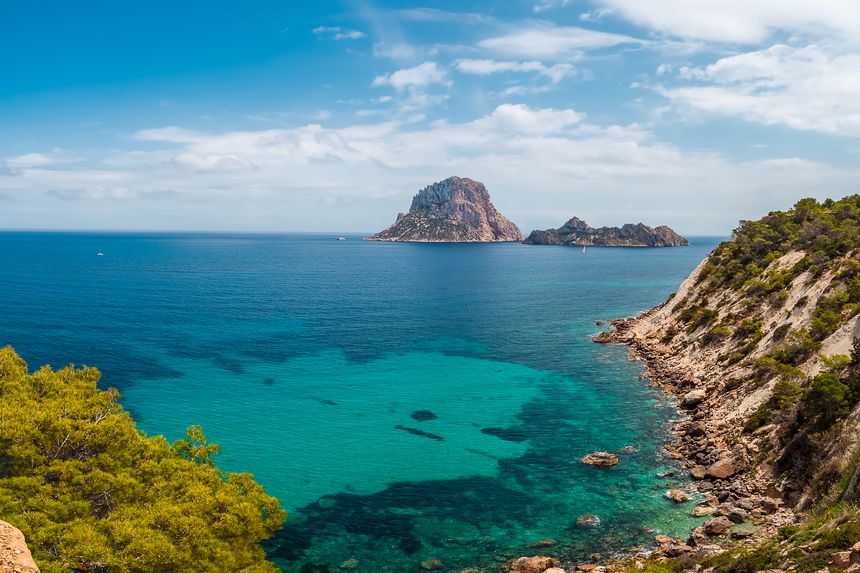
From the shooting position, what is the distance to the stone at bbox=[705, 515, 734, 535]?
1415 inches

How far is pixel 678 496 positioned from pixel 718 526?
19.0 feet

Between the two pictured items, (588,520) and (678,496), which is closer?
(588,520)

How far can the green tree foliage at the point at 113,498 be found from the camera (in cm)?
2434

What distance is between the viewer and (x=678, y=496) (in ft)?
138

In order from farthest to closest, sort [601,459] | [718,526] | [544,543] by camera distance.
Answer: [601,459]
[544,543]
[718,526]

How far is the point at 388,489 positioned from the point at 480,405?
23.5 metres

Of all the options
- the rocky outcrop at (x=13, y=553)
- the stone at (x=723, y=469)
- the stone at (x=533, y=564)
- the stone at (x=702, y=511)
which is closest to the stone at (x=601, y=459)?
the stone at (x=723, y=469)

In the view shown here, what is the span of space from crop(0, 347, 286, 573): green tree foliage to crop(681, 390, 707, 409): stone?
50.3m

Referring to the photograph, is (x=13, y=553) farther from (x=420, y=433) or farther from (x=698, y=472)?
(x=698, y=472)

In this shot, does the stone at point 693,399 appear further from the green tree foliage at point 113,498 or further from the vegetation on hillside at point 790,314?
the green tree foliage at point 113,498

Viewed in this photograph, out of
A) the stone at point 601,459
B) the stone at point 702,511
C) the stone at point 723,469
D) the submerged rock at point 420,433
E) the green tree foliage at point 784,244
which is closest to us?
the stone at point 702,511

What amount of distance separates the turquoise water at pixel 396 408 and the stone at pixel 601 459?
3.35 ft

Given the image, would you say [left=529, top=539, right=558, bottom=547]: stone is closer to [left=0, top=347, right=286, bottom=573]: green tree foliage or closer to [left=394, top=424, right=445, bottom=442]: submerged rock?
[left=0, top=347, right=286, bottom=573]: green tree foliage

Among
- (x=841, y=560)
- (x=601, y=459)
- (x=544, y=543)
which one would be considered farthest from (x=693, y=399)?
(x=841, y=560)
